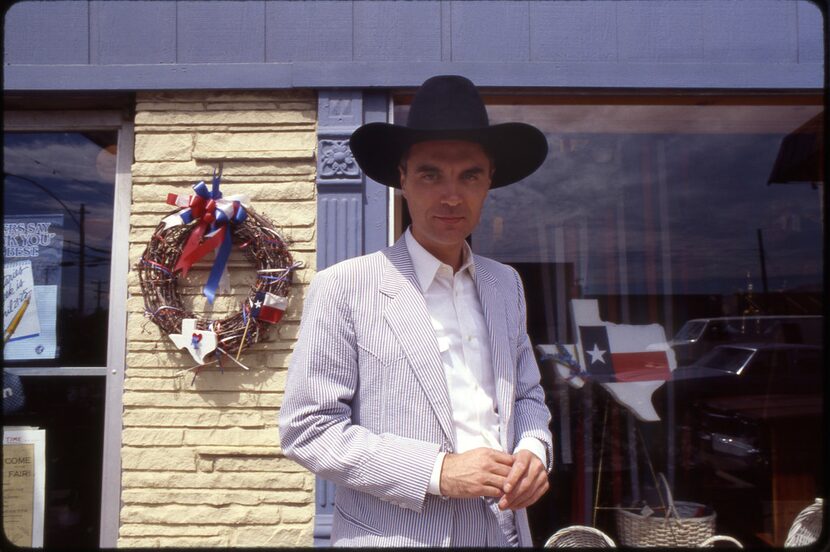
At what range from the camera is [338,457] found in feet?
4.74

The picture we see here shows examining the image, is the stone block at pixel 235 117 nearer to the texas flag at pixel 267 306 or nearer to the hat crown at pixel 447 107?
the texas flag at pixel 267 306

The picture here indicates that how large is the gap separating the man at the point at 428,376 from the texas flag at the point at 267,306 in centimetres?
121

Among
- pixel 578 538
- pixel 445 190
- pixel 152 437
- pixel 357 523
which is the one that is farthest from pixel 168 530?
pixel 445 190

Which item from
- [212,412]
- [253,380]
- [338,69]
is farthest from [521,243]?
[212,412]

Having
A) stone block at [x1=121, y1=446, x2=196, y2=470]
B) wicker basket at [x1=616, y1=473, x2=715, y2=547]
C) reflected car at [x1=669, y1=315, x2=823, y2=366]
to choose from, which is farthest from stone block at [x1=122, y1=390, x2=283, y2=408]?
reflected car at [x1=669, y1=315, x2=823, y2=366]

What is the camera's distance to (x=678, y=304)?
12.1 ft

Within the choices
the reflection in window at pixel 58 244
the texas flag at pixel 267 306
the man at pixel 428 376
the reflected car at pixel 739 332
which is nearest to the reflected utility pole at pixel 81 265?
the reflection in window at pixel 58 244

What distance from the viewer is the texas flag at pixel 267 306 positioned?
2.86 m

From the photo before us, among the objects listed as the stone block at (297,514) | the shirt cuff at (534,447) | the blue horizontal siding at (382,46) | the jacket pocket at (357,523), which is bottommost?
the stone block at (297,514)

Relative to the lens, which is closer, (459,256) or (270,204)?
(459,256)

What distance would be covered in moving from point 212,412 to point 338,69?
1.80 m

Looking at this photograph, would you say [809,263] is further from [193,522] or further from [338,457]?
[193,522]

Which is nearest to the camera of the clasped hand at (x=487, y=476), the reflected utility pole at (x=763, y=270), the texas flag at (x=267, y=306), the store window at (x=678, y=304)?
the clasped hand at (x=487, y=476)

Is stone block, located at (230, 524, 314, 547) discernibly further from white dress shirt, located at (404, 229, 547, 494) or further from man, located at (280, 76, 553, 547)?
white dress shirt, located at (404, 229, 547, 494)
